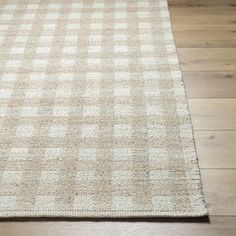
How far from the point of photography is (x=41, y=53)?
173 centimetres

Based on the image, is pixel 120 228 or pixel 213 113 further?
Result: pixel 213 113

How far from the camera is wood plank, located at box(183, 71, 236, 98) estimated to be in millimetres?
1505

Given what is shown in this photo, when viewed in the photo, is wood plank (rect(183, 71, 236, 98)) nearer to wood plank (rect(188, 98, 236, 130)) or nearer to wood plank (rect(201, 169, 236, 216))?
wood plank (rect(188, 98, 236, 130))

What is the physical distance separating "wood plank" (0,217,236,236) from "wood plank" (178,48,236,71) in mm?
746

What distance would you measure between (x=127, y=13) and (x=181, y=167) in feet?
3.46

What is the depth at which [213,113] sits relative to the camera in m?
1.42

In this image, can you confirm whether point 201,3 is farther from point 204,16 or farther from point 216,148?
point 216,148

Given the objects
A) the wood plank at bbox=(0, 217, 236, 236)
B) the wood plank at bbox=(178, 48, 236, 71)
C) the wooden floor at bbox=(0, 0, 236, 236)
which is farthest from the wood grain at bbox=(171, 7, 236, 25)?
the wood plank at bbox=(0, 217, 236, 236)

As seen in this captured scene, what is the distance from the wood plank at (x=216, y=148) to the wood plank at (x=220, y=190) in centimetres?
3

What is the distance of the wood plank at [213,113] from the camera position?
4.50 feet

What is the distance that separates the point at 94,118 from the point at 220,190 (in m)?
0.51

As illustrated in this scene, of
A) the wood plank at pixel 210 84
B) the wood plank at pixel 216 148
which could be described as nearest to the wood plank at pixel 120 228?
the wood plank at pixel 216 148

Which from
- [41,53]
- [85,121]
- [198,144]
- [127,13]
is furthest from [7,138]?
[127,13]

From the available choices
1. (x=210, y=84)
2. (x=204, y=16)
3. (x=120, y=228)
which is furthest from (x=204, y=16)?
(x=120, y=228)
